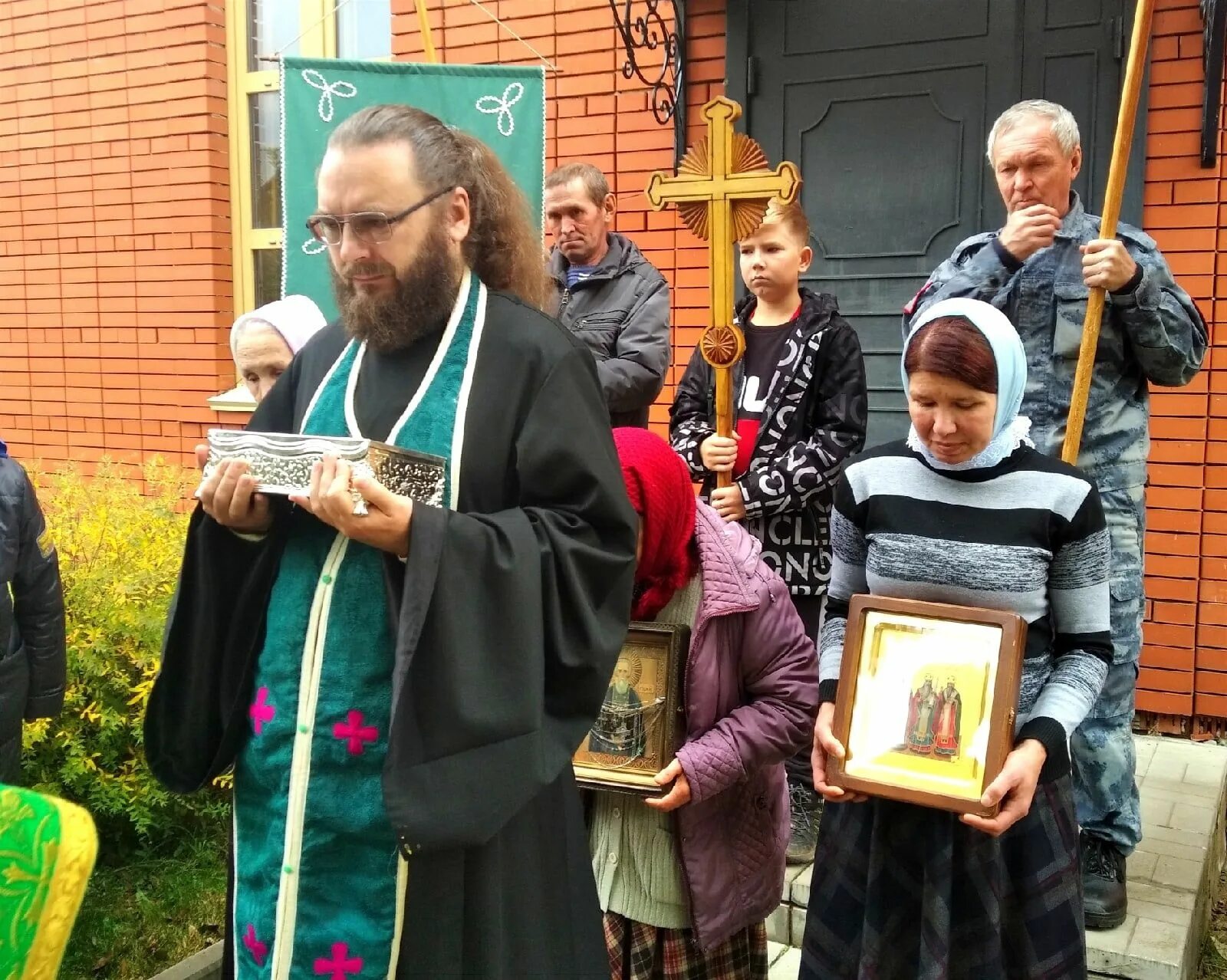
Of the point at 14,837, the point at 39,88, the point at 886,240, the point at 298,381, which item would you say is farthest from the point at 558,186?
the point at 39,88

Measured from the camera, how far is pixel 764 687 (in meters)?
2.27

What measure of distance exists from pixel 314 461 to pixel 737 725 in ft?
3.40

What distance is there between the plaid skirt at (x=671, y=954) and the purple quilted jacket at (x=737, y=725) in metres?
0.09

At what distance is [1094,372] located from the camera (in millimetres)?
2865

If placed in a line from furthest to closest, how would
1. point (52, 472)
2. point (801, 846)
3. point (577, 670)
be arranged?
point (52, 472) → point (801, 846) → point (577, 670)

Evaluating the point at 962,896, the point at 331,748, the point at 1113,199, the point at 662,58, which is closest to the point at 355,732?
the point at 331,748

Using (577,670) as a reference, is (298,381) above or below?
above

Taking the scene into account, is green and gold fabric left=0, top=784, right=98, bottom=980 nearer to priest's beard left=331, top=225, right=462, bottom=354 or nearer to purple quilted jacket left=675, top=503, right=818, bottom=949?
priest's beard left=331, top=225, right=462, bottom=354

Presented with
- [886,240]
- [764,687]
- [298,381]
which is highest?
[886,240]

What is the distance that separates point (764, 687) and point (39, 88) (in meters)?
6.85

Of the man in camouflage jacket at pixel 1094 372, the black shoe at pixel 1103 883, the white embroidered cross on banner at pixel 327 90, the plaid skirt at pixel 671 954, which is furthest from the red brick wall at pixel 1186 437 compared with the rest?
the white embroidered cross on banner at pixel 327 90

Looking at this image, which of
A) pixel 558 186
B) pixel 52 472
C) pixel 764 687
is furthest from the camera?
pixel 52 472

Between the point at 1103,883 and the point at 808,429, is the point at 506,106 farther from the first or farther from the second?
the point at 1103,883

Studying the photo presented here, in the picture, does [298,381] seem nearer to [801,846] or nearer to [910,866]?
[910,866]
